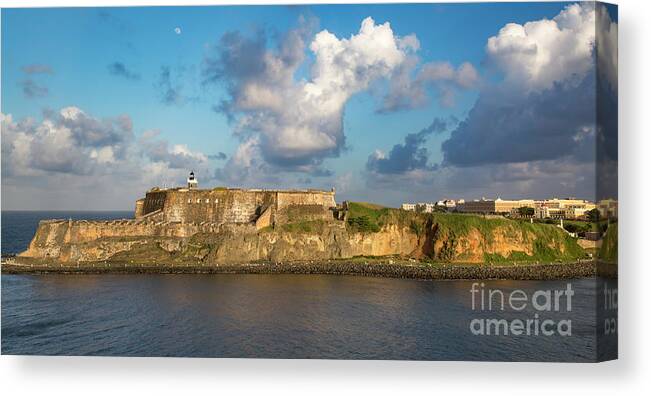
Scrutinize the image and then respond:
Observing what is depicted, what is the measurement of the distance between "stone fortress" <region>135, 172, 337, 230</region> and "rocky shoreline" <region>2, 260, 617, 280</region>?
17.1ft

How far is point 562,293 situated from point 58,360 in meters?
18.6

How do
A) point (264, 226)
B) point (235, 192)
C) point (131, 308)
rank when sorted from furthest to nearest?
point (235, 192) < point (264, 226) < point (131, 308)

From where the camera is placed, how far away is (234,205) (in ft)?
132

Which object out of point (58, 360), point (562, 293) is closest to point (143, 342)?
point (58, 360)

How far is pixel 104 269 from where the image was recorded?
3241 centimetres

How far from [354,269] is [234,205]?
35.4 feet

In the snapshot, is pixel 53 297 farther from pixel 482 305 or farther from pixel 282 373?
pixel 482 305

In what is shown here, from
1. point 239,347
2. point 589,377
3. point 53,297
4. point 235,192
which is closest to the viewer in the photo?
point 589,377

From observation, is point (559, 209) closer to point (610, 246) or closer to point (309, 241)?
point (309, 241)

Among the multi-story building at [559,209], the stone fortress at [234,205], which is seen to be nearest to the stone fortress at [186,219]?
the stone fortress at [234,205]

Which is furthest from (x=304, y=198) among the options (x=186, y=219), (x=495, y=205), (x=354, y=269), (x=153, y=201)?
(x=495, y=205)

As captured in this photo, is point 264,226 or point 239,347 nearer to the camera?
point 239,347

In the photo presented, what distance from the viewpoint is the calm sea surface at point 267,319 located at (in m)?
15.5

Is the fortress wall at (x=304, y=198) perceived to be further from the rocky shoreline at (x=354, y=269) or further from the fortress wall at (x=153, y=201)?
the fortress wall at (x=153, y=201)
